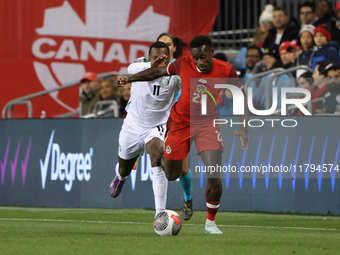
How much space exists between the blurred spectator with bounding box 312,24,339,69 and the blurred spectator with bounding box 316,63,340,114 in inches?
47.8

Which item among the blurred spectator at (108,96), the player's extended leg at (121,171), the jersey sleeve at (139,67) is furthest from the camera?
the blurred spectator at (108,96)

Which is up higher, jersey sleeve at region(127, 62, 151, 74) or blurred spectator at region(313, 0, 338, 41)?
blurred spectator at region(313, 0, 338, 41)

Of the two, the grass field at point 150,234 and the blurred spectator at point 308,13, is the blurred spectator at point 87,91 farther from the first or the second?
the blurred spectator at point 308,13

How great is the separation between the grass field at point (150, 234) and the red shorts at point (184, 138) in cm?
92

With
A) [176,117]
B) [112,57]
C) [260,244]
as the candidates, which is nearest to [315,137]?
[176,117]

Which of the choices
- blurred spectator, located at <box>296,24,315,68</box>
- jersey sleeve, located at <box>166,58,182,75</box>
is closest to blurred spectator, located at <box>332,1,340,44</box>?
blurred spectator, located at <box>296,24,315,68</box>

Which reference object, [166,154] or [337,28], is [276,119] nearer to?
[337,28]

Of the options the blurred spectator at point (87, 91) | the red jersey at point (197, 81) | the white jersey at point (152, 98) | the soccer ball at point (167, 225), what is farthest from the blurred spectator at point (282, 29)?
the soccer ball at point (167, 225)

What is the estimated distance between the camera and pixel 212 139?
22.0 ft

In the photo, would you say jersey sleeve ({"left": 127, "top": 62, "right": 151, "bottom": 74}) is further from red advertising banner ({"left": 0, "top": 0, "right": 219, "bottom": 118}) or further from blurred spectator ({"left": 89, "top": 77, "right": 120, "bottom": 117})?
red advertising banner ({"left": 0, "top": 0, "right": 219, "bottom": 118})

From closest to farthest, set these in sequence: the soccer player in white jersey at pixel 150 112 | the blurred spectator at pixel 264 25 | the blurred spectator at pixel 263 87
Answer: the soccer player in white jersey at pixel 150 112
the blurred spectator at pixel 263 87
the blurred spectator at pixel 264 25

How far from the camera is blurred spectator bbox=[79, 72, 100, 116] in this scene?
12238 millimetres

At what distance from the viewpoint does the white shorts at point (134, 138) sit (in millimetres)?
7594

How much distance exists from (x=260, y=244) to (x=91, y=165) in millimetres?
6357
